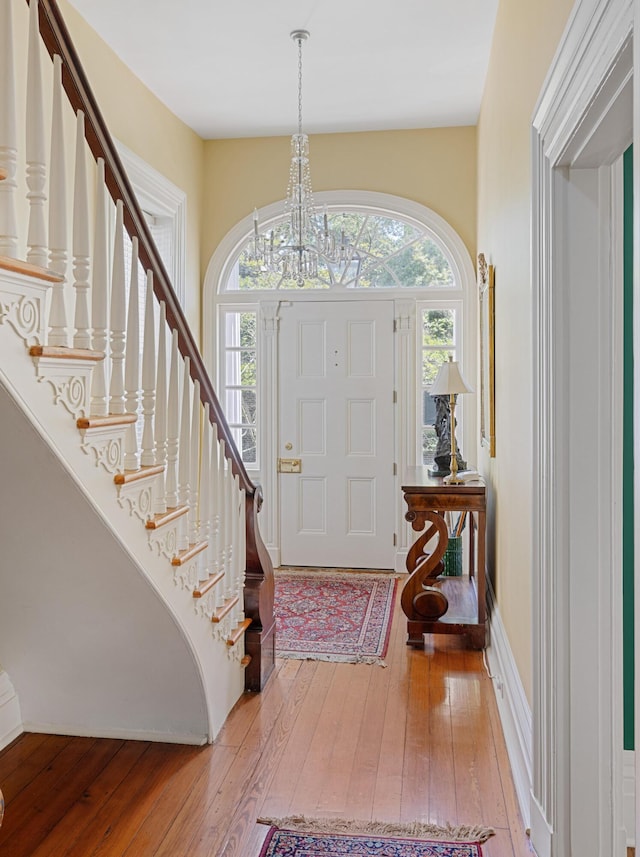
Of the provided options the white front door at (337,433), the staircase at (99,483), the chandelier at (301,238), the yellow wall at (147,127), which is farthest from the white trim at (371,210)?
the staircase at (99,483)

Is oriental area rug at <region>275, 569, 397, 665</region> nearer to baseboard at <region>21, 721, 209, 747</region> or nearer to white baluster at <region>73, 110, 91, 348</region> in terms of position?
baseboard at <region>21, 721, 209, 747</region>

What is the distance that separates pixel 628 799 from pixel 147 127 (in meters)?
4.21

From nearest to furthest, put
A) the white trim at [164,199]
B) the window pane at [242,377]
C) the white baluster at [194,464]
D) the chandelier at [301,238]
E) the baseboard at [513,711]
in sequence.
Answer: the baseboard at [513,711] < the white baluster at [194,464] < the chandelier at [301,238] < the white trim at [164,199] < the window pane at [242,377]

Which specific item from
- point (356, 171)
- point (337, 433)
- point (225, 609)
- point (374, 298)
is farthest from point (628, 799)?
point (356, 171)

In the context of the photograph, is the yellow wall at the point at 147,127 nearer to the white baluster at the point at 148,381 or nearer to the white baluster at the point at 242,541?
the white baluster at the point at 148,381

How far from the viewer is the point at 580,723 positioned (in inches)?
75.4

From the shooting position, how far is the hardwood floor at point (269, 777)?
213cm

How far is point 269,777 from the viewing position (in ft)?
8.08

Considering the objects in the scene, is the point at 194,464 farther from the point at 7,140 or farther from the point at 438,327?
the point at 438,327

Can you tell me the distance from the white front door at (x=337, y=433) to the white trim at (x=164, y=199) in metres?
0.85

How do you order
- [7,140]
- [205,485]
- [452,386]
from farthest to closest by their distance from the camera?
1. [452,386]
2. [205,485]
3. [7,140]

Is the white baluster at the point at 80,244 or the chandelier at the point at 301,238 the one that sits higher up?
the chandelier at the point at 301,238

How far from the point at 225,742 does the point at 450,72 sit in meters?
3.78

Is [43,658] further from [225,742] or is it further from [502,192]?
[502,192]
